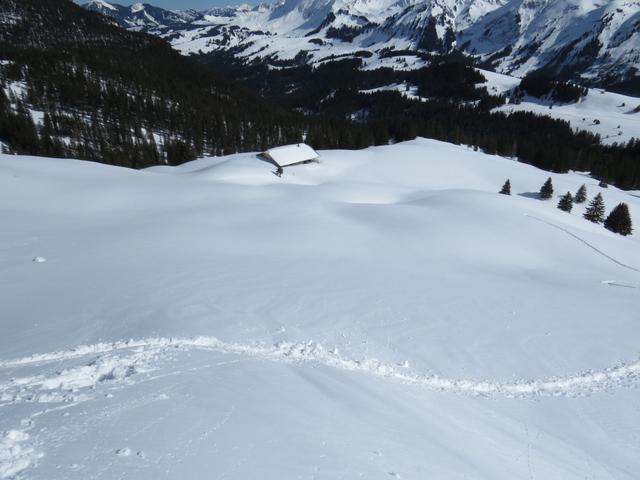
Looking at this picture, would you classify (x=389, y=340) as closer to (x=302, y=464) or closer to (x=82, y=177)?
(x=302, y=464)

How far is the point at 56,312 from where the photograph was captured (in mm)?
13383

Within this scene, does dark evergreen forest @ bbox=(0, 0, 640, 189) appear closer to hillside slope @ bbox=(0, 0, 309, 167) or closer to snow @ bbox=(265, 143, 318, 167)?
hillside slope @ bbox=(0, 0, 309, 167)

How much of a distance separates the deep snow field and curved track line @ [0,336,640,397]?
8 centimetres

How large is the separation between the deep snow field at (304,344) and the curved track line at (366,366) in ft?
0.26

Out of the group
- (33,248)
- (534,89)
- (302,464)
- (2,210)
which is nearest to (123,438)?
(302,464)

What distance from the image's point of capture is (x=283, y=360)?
11055mm

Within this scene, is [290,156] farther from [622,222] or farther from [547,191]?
[622,222]

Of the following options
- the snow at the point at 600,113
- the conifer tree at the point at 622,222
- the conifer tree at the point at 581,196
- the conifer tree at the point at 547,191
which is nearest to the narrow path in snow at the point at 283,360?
the conifer tree at the point at 622,222

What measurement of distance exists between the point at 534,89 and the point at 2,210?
21000 cm

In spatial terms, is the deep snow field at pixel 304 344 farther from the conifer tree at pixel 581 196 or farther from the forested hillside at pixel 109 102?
the forested hillside at pixel 109 102

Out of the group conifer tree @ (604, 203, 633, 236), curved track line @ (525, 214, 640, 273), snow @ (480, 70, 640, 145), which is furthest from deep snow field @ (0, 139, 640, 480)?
snow @ (480, 70, 640, 145)

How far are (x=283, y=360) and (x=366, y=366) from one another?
2.72 metres

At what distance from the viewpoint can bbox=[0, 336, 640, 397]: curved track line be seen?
11.1 metres

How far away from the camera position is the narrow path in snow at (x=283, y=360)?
9414 millimetres
